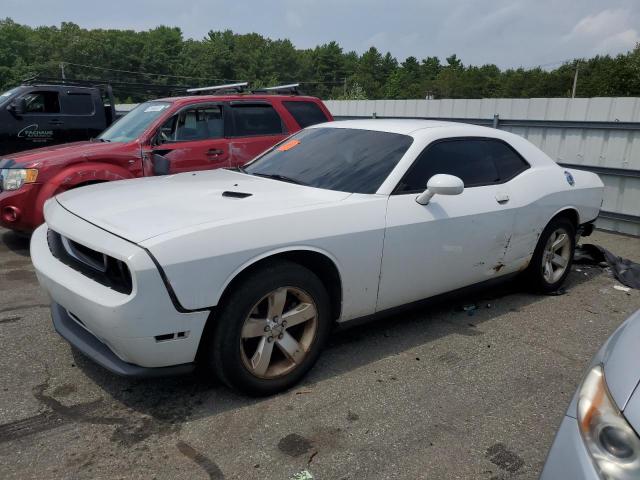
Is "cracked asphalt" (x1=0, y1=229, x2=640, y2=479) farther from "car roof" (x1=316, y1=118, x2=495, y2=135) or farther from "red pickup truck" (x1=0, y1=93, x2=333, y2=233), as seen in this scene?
"red pickup truck" (x1=0, y1=93, x2=333, y2=233)

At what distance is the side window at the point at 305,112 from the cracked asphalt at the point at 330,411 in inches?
163

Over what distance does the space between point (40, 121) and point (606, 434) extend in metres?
9.29

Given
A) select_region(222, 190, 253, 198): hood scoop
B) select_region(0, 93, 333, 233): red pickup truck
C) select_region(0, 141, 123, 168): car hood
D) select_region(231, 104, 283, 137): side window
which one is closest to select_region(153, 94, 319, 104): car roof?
select_region(0, 93, 333, 233): red pickup truck

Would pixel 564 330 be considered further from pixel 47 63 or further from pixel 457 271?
pixel 47 63

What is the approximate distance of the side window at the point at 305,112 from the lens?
734 cm

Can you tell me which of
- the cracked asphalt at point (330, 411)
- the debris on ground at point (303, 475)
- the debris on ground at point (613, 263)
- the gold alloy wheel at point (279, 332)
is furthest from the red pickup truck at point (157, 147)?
the debris on ground at point (303, 475)

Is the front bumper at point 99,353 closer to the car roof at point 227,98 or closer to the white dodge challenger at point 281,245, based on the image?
the white dodge challenger at point 281,245

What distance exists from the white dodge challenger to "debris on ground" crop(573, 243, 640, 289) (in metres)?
1.73

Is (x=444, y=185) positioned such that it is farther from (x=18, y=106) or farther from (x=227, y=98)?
(x=18, y=106)

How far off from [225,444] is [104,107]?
818 centimetres

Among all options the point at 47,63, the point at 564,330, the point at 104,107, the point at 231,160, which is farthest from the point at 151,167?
the point at 47,63

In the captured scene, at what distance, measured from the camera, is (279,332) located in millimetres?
2943

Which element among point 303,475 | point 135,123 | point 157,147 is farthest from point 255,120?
point 303,475

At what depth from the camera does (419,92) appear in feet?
318
